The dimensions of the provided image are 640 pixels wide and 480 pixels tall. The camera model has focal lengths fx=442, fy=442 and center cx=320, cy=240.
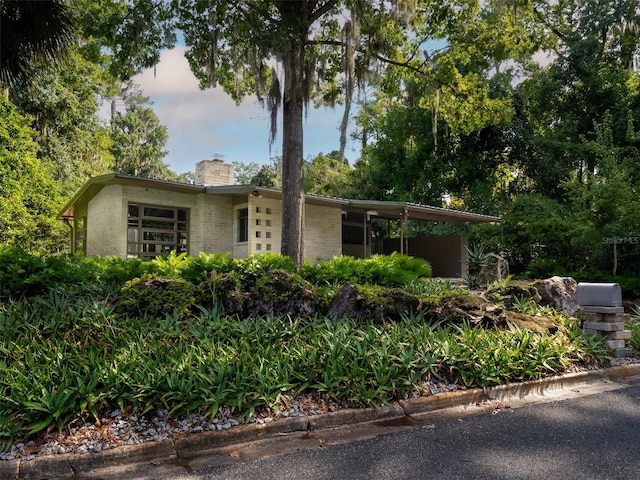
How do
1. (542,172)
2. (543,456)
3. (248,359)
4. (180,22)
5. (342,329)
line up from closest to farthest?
(543,456), (248,359), (342,329), (180,22), (542,172)

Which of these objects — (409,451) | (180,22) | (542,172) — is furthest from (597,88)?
(409,451)

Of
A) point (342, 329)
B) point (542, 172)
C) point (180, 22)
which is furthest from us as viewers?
point (542, 172)

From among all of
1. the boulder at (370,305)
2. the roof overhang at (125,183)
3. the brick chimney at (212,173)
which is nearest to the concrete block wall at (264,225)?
the roof overhang at (125,183)

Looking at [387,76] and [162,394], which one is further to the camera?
[387,76]

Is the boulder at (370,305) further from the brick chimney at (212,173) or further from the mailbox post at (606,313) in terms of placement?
→ the brick chimney at (212,173)

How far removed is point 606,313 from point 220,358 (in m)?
4.79

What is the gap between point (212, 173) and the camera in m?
15.2

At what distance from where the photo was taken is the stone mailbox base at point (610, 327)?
5574mm

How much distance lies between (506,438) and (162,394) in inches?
104

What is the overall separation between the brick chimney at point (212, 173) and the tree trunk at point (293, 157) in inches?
237

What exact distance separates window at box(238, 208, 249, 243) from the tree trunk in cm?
367

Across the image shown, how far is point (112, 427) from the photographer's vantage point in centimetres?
314

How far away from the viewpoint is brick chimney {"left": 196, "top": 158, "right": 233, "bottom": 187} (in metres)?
15.1

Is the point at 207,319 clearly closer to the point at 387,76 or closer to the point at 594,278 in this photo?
the point at 387,76
